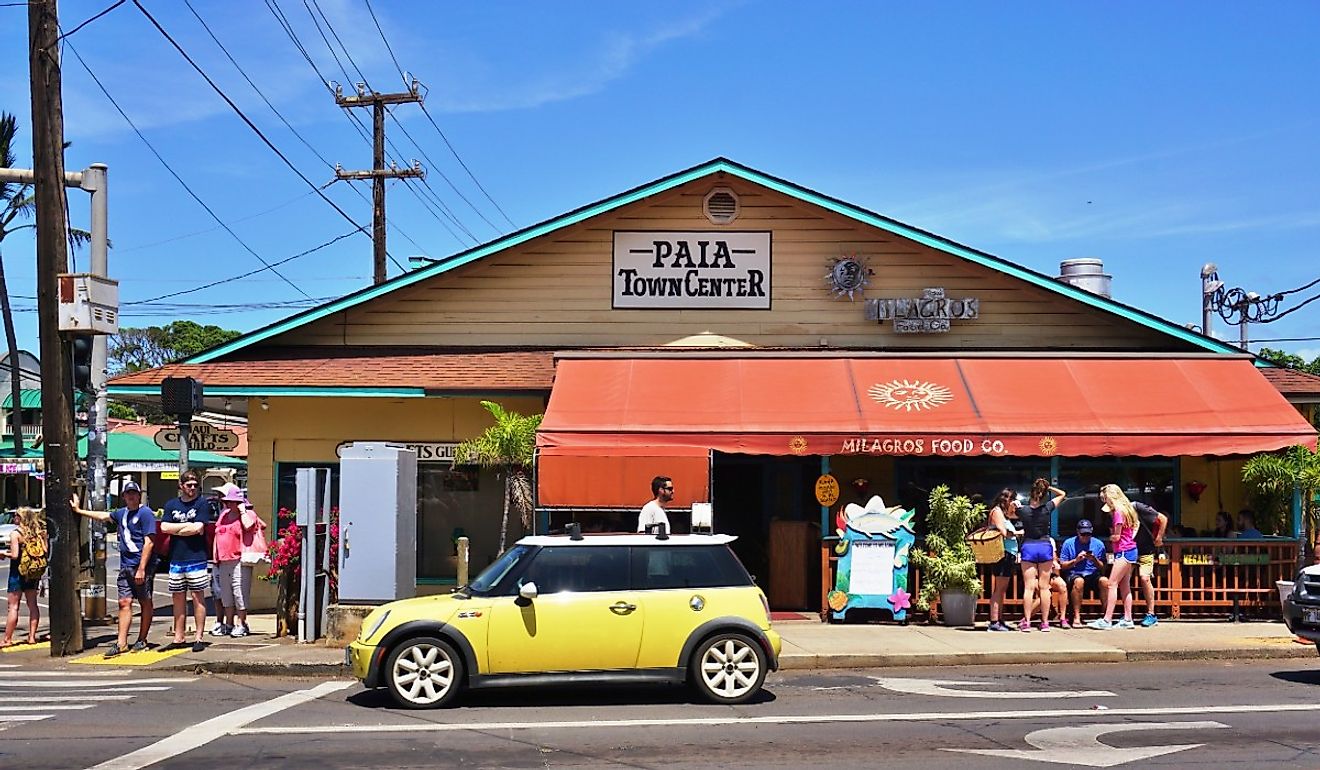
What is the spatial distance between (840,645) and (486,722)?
513cm

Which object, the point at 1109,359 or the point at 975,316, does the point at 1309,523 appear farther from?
the point at 975,316

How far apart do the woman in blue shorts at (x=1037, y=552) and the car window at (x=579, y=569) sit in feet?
20.5

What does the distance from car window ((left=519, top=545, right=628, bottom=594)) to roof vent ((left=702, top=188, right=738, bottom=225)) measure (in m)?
9.25

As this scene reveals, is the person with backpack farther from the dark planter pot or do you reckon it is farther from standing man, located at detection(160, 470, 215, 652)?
the dark planter pot

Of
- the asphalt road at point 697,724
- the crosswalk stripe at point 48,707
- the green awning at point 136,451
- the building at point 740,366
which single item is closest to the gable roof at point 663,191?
the building at point 740,366

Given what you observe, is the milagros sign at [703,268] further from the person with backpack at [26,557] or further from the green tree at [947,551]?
the person with backpack at [26,557]

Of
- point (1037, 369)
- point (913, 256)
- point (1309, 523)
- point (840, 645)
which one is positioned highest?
point (913, 256)

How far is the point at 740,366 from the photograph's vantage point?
58.2 feet

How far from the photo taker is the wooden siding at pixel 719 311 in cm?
1892

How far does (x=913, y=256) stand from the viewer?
19.0 meters

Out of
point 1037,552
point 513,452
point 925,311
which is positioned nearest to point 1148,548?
point 1037,552

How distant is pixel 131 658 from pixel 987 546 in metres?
9.35

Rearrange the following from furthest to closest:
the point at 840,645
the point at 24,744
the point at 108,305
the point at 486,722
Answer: the point at 108,305 < the point at 840,645 < the point at 486,722 < the point at 24,744

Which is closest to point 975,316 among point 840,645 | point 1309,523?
point 1309,523
